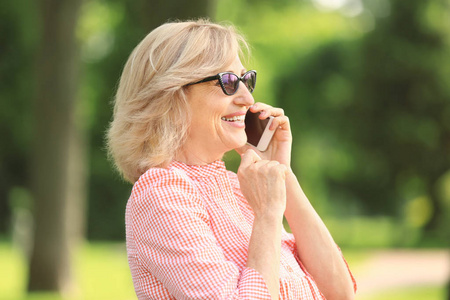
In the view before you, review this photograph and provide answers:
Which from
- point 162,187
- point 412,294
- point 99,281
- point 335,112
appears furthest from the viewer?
point 335,112

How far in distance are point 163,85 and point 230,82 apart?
280mm

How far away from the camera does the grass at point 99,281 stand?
12.4m

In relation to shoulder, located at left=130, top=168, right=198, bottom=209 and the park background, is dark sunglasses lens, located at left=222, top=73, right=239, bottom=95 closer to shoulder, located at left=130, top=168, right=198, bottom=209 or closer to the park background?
shoulder, located at left=130, top=168, right=198, bottom=209

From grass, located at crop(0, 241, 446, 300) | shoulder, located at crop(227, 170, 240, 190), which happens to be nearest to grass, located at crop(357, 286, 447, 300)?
grass, located at crop(0, 241, 446, 300)

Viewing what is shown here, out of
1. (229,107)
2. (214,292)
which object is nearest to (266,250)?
(214,292)

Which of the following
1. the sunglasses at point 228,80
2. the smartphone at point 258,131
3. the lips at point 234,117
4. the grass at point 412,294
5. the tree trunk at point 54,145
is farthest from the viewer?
the grass at point 412,294

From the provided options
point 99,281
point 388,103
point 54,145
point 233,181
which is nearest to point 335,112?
point 388,103

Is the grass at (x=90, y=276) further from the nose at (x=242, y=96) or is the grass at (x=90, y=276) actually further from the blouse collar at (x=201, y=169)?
the nose at (x=242, y=96)

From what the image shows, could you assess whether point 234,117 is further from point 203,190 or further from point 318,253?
point 318,253

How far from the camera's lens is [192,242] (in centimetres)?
261

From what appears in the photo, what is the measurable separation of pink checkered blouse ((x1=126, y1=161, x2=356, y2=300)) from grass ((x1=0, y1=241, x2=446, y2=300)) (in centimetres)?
785

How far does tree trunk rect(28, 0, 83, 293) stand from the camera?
12125 mm

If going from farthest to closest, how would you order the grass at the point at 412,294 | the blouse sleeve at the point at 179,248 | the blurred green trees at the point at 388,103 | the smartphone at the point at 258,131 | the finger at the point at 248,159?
the blurred green trees at the point at 388,103
the grass at the point at 412,294
the smartphone at the point at 258,131
the finger at the point at 248,159
the blouse sleeve at the point at 179,248

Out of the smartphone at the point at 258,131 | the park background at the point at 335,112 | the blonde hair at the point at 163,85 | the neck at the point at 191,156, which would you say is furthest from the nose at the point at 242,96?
the park background at the point at 335,112
